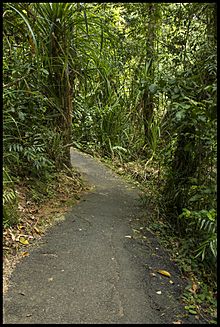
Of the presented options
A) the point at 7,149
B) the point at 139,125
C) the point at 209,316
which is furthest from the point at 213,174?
the point at 139,125

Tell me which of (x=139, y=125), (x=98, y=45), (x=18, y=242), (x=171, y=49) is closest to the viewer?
(x=18, y=242)

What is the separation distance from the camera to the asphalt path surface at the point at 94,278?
1500mm

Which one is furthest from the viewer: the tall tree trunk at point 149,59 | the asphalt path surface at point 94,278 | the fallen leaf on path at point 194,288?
the tall tree trunk at point 149,59

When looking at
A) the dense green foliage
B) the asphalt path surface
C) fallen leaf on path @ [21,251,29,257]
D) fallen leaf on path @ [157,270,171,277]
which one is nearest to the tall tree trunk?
the dense green foliage

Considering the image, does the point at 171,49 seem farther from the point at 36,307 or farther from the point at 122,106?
the point at 36,307

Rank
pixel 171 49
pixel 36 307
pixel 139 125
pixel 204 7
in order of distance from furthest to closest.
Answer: pixel 139 125 → pixel 171 49 → pixel 204 7 → pixel 36 307

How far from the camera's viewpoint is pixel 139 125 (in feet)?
15.1

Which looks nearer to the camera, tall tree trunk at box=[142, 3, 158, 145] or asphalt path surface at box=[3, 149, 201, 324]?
asphalt path surface at box=[3, 149, 201, 324]

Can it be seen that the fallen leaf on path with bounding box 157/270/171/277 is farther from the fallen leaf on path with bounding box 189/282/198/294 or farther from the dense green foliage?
the dense green foliage

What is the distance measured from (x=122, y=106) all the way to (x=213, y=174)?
2.80 metres

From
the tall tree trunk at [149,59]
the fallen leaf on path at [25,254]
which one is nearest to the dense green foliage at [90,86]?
the tall tree trunk at [149,59]

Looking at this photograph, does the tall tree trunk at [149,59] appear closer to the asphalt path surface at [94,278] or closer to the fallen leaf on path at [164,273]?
the asphalt path surface at [94,278]

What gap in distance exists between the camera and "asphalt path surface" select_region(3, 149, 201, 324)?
1500mm

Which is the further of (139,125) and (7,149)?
(139,125)
